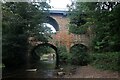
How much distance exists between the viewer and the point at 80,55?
9477 mm

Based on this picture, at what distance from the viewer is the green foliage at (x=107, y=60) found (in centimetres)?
670

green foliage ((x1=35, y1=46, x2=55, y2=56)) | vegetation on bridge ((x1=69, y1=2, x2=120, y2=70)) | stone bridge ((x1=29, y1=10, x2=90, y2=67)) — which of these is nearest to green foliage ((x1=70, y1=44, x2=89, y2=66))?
stone bridge ((x1=29, y1=10, x2=90, y2=67))

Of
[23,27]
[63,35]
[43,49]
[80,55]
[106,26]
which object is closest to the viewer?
[106,26]

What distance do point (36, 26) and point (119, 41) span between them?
3.02 metres

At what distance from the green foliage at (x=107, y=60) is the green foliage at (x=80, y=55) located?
12.3 inches

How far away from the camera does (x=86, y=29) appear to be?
351 inches

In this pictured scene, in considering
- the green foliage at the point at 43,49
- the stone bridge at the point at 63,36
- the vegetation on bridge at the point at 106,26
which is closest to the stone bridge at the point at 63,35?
the stone bridge at the point at 63,36

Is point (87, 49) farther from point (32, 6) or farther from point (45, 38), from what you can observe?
point (32, 6)

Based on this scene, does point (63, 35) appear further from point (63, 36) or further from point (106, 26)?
point (106, 26)

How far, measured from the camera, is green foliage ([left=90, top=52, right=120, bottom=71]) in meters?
6.70

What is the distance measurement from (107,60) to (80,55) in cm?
188

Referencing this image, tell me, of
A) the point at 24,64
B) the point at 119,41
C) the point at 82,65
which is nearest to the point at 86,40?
the point at 82,65

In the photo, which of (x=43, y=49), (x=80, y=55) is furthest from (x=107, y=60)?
(x=43, y=49)

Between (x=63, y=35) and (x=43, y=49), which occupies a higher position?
(x=63, y=35)
